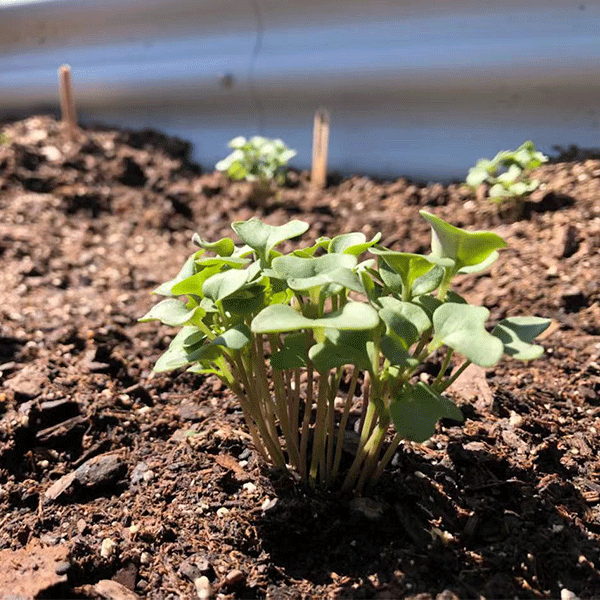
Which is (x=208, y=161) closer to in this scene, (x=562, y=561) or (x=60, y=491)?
(x=60, y=491)

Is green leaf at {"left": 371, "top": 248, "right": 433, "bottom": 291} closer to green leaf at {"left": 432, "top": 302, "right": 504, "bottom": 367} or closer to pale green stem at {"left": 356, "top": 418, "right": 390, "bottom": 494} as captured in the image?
green leaf at {"left": 432, "top": 302, "right": 504, "bottom": 367}

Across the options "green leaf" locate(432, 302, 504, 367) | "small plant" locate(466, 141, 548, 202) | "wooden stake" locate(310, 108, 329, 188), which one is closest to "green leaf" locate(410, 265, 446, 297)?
"green leaf" locate(432, 302, 504, 367)

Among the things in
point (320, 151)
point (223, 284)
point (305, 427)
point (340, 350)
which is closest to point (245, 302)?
point (223, 284)

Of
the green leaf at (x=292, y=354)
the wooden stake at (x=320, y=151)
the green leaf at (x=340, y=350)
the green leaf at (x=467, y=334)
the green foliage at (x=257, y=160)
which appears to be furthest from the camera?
the wooden stake at (x=320, y=151)

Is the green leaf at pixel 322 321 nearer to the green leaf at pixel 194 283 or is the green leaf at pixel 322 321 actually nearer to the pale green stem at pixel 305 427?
the green leaf at pixel 194 283

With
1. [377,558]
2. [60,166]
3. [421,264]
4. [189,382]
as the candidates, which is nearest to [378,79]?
[60,166]

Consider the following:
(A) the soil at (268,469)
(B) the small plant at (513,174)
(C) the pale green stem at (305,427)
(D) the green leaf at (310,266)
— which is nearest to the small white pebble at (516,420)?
(A) the soil at (268,469)
